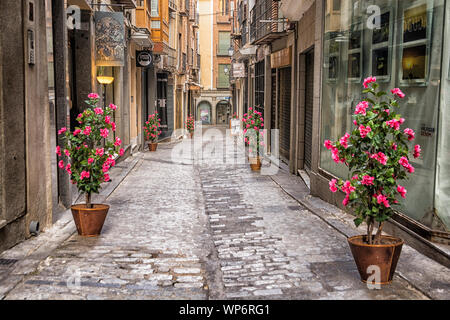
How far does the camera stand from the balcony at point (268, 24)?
59.9 feet

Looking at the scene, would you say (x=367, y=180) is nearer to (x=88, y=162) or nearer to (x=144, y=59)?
(x=88, y=162)

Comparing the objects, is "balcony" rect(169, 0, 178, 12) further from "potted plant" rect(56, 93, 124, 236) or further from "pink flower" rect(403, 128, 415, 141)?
"pink flower" rect(403, 128, 415, 141)

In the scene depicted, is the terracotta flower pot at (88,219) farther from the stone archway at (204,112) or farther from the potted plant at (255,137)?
the stone archway at (204,112)

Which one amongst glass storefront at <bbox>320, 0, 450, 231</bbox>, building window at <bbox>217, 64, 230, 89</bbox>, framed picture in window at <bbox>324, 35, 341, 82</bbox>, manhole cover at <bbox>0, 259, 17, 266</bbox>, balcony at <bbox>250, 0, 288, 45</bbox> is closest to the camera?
glass storefront at <bbox>320, 0, 450, 231</bbox>

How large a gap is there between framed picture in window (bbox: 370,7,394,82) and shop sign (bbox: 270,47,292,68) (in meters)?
8.26

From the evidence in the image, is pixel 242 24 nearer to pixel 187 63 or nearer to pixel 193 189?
pixel 187 63

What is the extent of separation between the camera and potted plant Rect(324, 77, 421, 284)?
559 centimetres

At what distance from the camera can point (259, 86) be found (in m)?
25.1

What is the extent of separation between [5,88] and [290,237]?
4265 mm

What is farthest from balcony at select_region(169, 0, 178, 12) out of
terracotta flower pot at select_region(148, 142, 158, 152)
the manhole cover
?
the manhole cover

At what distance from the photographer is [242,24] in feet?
110

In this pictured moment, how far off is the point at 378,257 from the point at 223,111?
60.0 m
